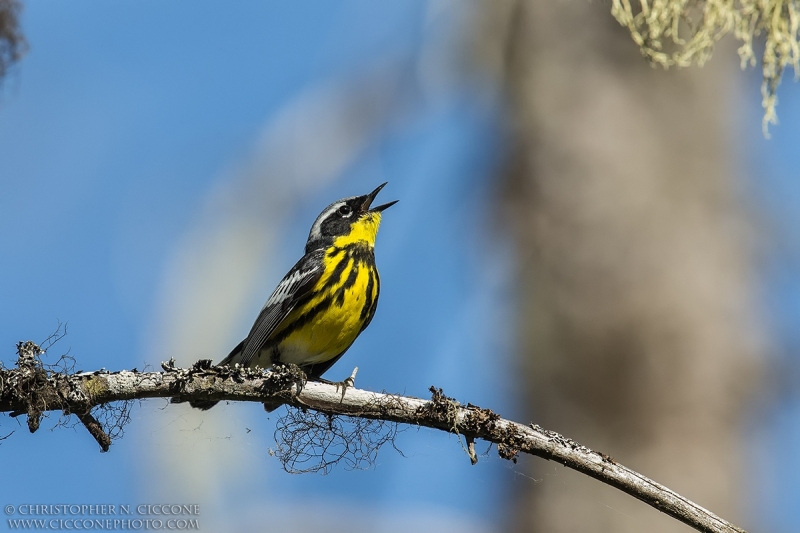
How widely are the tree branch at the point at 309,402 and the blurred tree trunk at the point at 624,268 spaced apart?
8.37 ft

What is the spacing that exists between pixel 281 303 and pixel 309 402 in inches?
98.1

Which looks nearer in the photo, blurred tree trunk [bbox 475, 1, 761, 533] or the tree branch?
the tree branch

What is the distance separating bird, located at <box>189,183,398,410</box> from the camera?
6.32 m

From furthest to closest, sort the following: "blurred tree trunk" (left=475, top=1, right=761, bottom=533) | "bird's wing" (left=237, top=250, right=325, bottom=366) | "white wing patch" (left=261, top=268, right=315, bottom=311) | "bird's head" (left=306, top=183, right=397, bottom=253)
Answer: "bird's head" (left=306, top=183, right=397, bottom=253) → "white wing patch" (left=261, top=268, right=315, bottom=311) → "bird's wing" (left=237, top=250, right=325, bottom=366) → "blurred tree trunk" (left=475, top=1, right=761, bottom=533)

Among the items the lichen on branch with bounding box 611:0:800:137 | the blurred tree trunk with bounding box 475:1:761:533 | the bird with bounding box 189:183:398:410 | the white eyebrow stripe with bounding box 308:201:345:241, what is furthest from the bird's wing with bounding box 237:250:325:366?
the lichen on branch with bounding box 611:0:800:137

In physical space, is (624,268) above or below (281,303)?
above

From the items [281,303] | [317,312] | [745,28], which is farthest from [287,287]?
[745,28]

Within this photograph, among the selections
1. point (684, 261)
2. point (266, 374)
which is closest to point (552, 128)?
point (684, 261)

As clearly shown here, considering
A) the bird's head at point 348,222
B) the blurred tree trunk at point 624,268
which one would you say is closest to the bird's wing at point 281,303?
the bird's head at point 348,222

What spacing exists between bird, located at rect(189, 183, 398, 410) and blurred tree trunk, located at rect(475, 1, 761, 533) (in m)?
1.15

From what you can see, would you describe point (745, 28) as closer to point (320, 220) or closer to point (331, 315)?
point (331, 315)

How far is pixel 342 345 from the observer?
649 cm

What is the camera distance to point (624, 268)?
6508mm

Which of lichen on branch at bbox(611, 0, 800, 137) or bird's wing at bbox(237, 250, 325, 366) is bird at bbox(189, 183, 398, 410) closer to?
bird's wing at bbox(237, 250, 325, 366)
